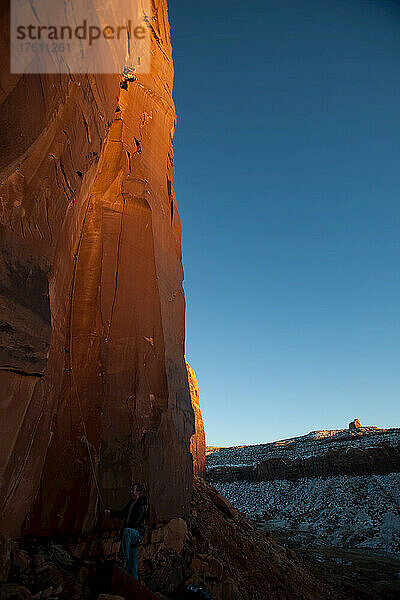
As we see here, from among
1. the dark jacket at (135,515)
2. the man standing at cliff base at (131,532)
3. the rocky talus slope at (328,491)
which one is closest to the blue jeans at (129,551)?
the man standing at cliff base at (131,532)

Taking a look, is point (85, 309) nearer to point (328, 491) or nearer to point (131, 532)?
point (131, 532)

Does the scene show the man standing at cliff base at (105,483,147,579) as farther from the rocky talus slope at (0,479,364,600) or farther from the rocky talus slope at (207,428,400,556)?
the rocky talus slope at (207,428,400,556)

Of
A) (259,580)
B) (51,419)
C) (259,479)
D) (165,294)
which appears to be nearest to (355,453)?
(259,479)

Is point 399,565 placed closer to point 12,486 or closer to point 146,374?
point 146,374

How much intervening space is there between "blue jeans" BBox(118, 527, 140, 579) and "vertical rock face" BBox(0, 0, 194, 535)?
0.90 m

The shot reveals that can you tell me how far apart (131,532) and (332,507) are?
27.6 meters

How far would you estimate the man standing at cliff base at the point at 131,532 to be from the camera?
5.78 metres

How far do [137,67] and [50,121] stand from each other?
7394mm

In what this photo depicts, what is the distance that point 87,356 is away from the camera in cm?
767

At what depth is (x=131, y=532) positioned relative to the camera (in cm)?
599

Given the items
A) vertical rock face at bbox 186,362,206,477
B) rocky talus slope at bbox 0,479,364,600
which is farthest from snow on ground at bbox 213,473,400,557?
rocky talus slope at bbox 0,479,364,600

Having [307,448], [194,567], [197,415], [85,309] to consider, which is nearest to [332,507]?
[197,415]

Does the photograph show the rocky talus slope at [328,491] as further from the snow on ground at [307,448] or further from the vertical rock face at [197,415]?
the vertical rock face at [197,415]

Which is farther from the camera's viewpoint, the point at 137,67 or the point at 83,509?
the point at 137,67
